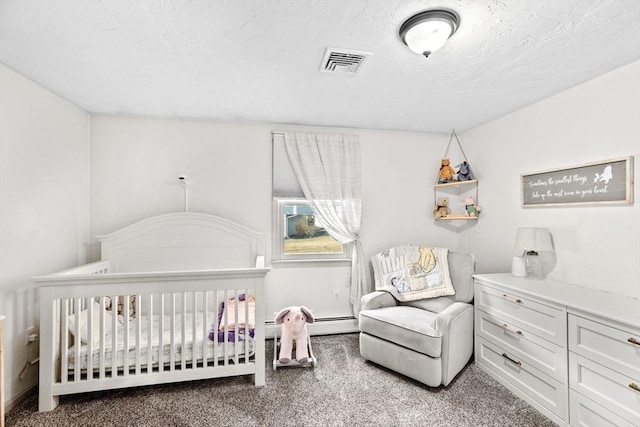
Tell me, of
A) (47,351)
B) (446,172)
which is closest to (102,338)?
(47,351)

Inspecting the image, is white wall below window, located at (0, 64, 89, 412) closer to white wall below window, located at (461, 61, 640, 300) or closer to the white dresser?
the white dresser

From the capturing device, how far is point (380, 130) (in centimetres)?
332

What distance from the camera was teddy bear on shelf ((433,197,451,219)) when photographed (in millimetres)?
3316

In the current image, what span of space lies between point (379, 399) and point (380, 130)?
2624 mm

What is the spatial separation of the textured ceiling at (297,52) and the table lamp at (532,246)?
112cm

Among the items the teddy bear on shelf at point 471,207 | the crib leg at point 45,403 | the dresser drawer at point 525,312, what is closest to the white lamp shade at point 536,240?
the dresser drawer at point 525,312

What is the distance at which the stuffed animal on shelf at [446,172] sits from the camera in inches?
129

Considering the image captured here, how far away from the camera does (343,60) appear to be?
5.98 ft

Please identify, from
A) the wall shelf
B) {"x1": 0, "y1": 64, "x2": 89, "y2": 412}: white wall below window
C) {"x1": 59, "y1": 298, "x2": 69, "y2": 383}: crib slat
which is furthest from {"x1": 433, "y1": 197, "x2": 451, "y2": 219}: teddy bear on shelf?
{"x1": 0, "y1": 64, "x2": 89, "y2": 412}: white wall below window

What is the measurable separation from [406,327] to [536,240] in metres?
1.23

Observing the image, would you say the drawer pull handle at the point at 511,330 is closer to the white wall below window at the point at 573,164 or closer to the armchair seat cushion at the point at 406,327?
the armchair seat cushion at the point at 406,327

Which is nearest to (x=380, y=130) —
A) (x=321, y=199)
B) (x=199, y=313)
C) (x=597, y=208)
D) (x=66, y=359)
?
(x=321, y=199)

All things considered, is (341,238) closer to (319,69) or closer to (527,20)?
(319,69)

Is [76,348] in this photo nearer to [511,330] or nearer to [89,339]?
[89,339]
